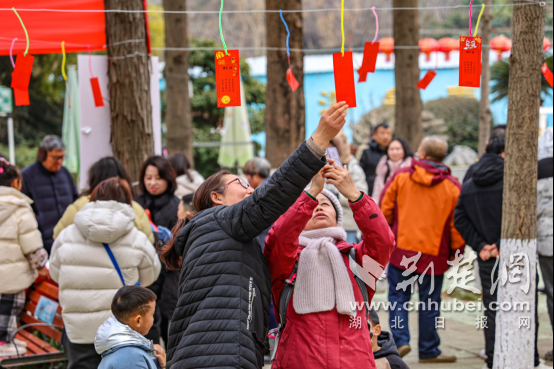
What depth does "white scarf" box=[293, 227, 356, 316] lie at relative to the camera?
2.84 metres

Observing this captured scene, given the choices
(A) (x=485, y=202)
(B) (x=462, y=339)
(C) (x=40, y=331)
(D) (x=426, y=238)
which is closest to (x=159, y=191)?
(C) (x=40, y=331)

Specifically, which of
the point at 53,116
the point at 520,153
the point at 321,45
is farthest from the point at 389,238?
the point at 321,45

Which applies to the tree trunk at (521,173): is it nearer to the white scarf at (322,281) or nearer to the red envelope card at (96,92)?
the white scarf at (322,281)

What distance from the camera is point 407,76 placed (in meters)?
10.1

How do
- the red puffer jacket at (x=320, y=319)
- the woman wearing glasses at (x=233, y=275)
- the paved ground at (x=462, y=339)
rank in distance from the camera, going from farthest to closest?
the paved ground at (x=462, y=339) → the red puffer jacket at (x=320, y=319) → the woman wearing glasses at (x=233, y=275)

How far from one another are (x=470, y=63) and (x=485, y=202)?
70.4 inches

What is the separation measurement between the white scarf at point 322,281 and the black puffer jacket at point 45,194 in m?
4.50

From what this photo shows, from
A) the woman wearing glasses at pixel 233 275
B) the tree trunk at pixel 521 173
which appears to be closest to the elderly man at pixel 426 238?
the tree trunk at pixel 521 173

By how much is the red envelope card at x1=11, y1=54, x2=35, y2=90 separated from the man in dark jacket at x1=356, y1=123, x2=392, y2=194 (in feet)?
15.9

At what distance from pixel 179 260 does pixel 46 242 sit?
4.11 m

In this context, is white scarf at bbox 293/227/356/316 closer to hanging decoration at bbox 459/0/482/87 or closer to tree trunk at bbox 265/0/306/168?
hanging decoration at bbox 459/0/482/87

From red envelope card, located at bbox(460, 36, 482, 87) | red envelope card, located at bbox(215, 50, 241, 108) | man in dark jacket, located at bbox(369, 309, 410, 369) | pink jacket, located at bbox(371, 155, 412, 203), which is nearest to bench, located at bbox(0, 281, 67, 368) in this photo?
red envelope card, located at bbox(215, 50, 241, 108)

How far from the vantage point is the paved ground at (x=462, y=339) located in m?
5.45

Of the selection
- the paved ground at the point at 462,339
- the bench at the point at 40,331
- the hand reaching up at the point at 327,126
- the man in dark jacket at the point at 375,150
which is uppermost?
the hand reaching up at the point at 327,126
